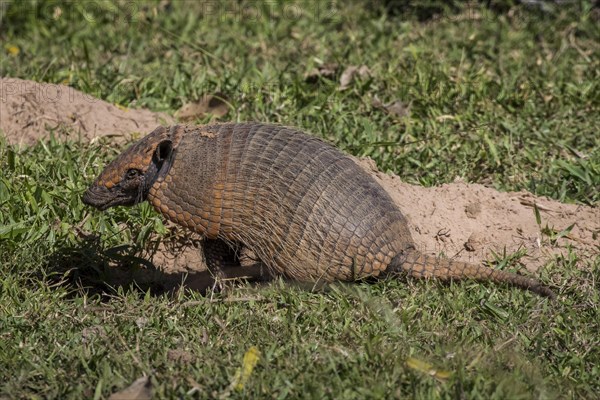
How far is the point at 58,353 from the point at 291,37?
4.59 meters

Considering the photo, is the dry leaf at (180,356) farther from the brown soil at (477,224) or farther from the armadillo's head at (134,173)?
the brown soil at (477,224)

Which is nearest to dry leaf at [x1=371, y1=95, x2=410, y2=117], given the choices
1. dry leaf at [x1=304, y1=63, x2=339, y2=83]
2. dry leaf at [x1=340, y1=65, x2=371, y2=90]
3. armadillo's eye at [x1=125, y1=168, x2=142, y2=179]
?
dry leaf at [x1=340, y1=65, x2=371, y2=90]

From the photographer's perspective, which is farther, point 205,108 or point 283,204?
point 205,108

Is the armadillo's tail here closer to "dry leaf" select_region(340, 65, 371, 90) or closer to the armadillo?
the armadillo

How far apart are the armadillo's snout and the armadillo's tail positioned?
1551 mm

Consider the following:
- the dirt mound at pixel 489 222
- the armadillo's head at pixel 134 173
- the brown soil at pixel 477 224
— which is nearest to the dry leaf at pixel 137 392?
the armadillo's head at pixel 134 173

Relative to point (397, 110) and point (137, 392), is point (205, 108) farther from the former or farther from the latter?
point (137, 392)

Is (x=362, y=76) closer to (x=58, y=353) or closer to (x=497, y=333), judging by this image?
(x=497, y=333)

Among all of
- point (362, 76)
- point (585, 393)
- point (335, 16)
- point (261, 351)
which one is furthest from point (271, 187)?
point (335, 16)

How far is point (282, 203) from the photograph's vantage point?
482 cm

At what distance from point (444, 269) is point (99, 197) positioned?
1.87m

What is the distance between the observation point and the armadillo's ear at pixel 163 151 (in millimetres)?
4801

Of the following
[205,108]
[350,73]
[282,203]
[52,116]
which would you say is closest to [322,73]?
[350,73]

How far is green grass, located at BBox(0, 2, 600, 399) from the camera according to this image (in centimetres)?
400
